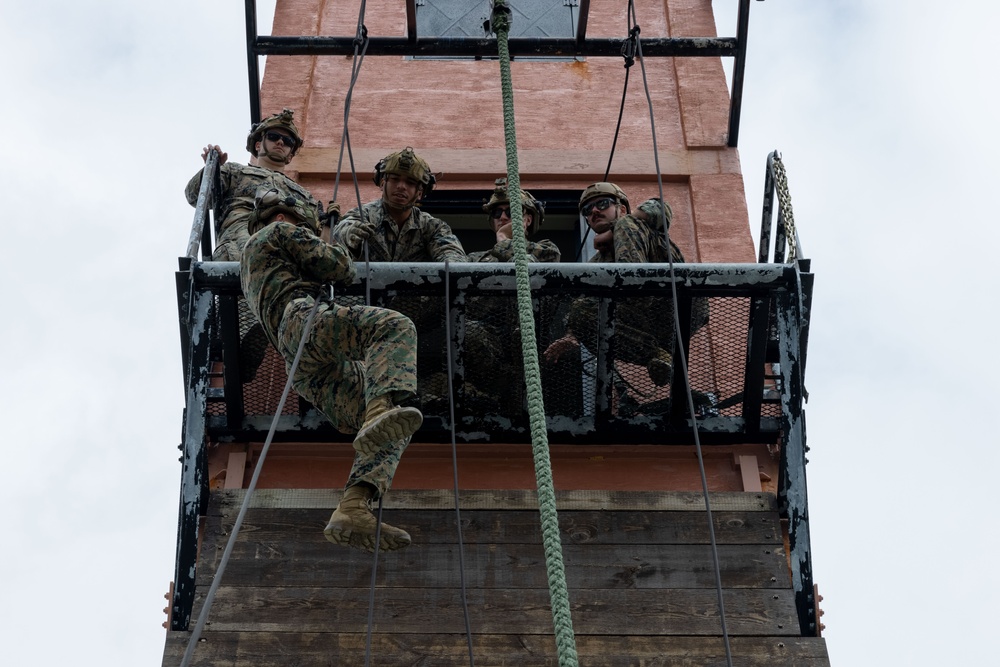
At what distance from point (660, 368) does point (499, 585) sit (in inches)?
67.3

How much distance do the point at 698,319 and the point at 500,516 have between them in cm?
173

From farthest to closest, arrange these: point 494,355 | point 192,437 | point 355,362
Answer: point 494,355
point 192,437
point 355,362

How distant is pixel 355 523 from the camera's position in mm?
7363

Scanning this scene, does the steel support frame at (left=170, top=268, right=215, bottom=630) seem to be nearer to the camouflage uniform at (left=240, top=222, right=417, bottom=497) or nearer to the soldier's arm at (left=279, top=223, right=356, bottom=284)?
the camouflage uniform at (left=240, top=222, right=417, bottom=497)

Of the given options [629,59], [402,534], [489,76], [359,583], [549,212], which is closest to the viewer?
[402,534]

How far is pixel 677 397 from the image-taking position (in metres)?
9.47

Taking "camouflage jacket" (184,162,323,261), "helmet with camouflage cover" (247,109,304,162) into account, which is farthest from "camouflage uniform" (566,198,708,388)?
"helmet with camouflage cover" (247,109,304,162)

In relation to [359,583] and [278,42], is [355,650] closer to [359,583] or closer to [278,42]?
[359,583]

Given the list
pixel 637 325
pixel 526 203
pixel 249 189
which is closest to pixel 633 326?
pixel 637 325

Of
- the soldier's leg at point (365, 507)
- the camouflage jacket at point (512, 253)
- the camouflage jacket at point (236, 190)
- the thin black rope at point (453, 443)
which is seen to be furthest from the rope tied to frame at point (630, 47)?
the soldier's leg at point (365, 507)

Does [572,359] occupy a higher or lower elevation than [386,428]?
higher

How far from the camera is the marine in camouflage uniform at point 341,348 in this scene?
293 inches

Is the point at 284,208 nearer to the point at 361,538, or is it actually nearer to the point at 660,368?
the point at 361,538

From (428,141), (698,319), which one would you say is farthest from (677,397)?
(428,141)
